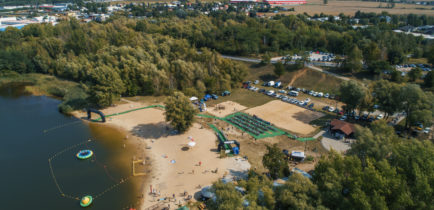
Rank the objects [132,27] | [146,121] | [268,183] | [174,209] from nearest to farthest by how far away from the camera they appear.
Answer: [268,183]
[174,209]
[146,121]
[132,27]

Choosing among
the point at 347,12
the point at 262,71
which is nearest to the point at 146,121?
the point at 262,71

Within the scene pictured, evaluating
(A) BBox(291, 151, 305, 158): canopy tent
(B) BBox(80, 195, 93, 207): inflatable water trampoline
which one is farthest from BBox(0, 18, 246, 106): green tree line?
(A) BBox(291, 151, 305, 158): canopy tent

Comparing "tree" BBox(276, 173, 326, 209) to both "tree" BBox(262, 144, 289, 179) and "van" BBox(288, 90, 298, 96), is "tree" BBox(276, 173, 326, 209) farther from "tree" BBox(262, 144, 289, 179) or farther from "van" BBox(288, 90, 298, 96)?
"van" BBox(288, 90, 298, 96)

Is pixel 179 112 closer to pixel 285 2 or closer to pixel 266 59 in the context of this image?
pixel 266 59

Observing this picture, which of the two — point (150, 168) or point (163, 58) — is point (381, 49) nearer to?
point (163, 58)

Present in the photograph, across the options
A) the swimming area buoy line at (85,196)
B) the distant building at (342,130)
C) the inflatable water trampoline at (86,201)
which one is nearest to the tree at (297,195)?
the swimming area buoy line at (85,196)

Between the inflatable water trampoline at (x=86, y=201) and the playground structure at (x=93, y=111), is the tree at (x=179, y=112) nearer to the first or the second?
the playground structure at (x=93, y=111)
